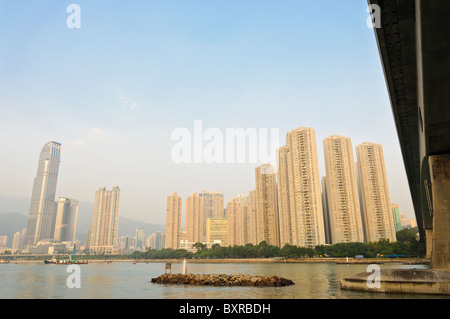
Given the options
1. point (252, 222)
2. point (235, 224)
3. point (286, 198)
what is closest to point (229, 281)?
point (286, 198)

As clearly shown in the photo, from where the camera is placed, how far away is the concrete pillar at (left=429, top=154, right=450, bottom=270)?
23.3 m

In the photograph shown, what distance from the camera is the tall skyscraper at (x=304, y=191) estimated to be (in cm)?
11394

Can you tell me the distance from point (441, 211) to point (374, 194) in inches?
4268

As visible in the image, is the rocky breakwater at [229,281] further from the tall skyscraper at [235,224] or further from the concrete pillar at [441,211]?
the tall skyscraper at [235,224]

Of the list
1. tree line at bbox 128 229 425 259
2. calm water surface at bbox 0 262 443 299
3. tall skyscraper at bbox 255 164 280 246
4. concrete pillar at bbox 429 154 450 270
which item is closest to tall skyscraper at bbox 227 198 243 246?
tall skyscraper at bbox 255 164 280 246

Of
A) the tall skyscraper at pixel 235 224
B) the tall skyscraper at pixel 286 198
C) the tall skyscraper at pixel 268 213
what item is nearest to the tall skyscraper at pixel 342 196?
the tall skyscraper at pixel 286 198

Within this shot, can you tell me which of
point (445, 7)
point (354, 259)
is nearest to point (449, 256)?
A: point (445, 7)

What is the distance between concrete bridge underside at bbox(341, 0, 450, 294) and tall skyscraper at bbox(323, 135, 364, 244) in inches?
3476

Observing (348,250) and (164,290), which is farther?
(348,250)

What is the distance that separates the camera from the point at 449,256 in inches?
905

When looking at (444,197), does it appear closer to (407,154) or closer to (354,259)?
(407,154)

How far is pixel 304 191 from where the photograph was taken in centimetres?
11469

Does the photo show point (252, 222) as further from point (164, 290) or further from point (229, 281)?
point (164, 290)

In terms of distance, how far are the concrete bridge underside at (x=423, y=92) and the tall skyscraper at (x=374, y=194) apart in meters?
101
